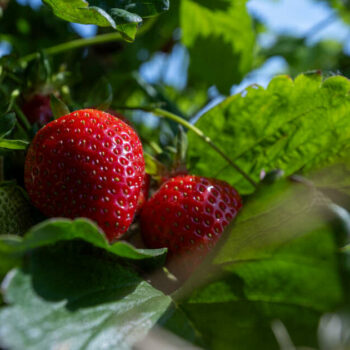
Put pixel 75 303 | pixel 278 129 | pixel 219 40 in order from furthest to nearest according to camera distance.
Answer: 1. pixel 219 40
2. pixel 278 129
3. pixel 75 303

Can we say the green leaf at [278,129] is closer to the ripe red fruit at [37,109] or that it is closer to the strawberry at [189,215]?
the strawberry at [189,215]

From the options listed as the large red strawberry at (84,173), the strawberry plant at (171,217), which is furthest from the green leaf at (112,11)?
the large red strawberry at (84,173)

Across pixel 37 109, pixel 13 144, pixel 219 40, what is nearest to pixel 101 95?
pixel 37 109

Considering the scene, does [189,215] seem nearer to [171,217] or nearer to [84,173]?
[171,217]

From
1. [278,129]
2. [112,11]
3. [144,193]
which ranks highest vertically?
[112,11]

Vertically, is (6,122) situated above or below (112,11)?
below

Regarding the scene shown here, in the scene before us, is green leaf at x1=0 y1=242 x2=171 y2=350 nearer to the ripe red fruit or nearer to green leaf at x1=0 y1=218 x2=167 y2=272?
green leaf at x1=0 y1=218 x2=167 y2=272

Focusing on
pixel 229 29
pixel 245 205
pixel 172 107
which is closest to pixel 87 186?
pixel 245 205
